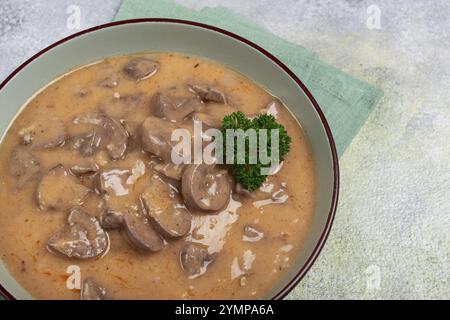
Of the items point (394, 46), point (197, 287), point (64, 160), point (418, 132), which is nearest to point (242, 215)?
point (197, 287)

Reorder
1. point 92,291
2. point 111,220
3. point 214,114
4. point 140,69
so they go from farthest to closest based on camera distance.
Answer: point 140,69 → point 214,114 → point 111,220 → point 92,291

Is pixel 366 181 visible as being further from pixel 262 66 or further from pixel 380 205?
pixel 262 66

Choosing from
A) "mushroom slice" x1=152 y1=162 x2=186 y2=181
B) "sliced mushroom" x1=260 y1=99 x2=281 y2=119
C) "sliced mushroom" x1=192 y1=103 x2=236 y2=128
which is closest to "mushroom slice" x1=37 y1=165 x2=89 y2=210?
"mushroom slice" x1=152 y1=162 x2=186 y2=181

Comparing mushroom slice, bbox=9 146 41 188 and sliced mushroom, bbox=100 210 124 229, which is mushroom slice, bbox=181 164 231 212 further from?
mushroom slice, bbox=9 146 41 188

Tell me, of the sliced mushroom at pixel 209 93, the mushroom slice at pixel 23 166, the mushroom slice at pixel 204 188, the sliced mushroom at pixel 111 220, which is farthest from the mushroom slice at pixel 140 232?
the sliced mushroom at pixel 209 93

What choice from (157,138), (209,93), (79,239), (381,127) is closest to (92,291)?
(79,239)

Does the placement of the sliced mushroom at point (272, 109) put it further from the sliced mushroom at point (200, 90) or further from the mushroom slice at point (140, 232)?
the mushroom slice at point (140, 232)

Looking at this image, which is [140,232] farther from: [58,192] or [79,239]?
[58,192]
